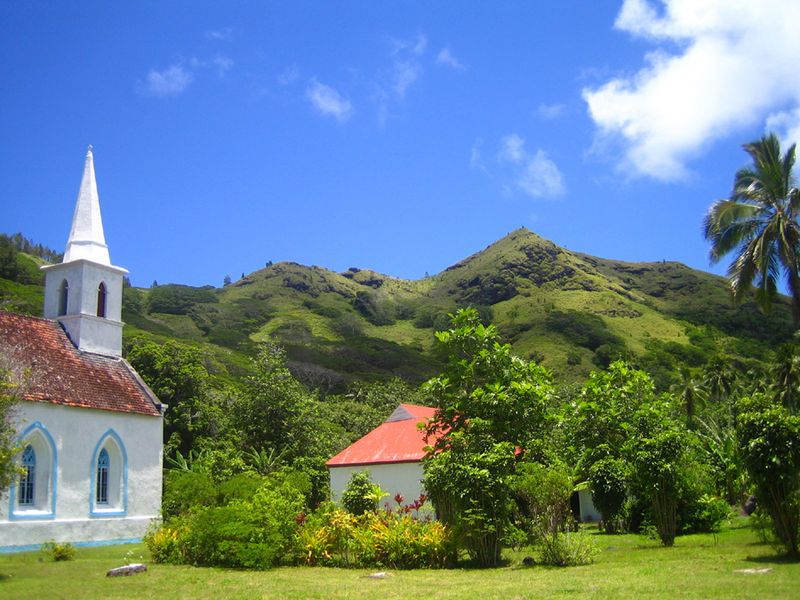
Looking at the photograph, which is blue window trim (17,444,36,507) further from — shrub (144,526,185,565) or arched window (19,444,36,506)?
shrub (144,526,185,565)

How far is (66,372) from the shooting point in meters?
25.5

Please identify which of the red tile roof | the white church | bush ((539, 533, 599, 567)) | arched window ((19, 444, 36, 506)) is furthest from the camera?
the red tile roof

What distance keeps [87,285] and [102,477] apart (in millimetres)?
7677

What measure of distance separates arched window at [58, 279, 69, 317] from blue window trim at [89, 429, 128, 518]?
591 centimetres

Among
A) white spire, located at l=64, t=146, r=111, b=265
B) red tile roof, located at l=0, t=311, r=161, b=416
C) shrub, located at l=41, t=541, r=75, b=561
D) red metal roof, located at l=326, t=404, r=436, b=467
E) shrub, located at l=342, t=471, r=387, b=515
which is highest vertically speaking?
white spire, located at l=64, t=146, r=111, b=265

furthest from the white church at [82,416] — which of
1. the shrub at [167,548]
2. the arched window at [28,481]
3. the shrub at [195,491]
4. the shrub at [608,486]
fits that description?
the shrub at [608,486]

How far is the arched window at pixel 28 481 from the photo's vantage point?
22812 mm

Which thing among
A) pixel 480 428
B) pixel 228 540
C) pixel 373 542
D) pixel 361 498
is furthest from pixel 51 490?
pixel 480 428

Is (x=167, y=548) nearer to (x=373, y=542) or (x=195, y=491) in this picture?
(x=195, y=491)

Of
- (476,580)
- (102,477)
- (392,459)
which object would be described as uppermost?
(392,459)

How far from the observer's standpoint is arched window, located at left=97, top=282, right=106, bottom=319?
29.1 m

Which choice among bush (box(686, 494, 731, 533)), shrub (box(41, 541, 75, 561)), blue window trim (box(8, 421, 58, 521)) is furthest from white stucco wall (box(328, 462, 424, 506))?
shrub (box(41, 541, 75, 561))

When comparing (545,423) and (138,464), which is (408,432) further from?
(545,423)

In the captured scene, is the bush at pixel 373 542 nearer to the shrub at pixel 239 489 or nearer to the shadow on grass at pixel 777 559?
the shrub at pixel 239 489
